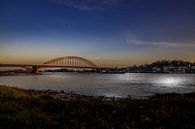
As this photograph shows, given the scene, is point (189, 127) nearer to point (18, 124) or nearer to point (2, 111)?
point (18, 124)

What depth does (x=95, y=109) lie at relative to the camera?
1334 centimetres

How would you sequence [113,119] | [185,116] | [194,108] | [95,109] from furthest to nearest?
1. [194,108]
2. [95,109]
3. [185,116]
4. [113,119]

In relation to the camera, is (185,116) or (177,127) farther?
(185,116)

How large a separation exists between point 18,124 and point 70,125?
194cm

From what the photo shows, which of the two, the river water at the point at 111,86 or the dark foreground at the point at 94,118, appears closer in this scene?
the dark foreground at the point at 94,118

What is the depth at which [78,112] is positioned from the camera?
40.5 feet

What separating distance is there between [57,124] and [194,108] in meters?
8.54

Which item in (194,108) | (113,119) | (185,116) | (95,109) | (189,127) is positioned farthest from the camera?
(194,108)

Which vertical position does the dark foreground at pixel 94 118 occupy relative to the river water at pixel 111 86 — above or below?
above

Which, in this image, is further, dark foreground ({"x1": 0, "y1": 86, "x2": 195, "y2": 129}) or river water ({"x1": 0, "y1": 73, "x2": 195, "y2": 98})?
river water ({"x1": 0, "y1": 73, "x2": 195, "y2": 98})

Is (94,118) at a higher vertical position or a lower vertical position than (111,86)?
higher

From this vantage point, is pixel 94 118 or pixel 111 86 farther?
pixel 111 86

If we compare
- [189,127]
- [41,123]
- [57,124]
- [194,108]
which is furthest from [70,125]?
[194,108]

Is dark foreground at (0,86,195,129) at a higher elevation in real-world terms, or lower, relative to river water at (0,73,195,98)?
higher
